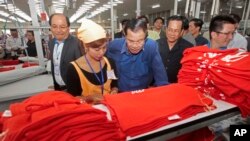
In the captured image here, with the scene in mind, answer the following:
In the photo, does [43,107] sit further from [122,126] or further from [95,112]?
[122,126]

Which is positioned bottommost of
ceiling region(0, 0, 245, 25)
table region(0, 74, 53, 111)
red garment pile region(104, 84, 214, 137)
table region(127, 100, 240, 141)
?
table region(0, 74, 53, 111)

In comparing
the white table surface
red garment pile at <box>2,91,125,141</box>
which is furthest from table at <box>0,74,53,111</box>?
red garment pile at <box>2,91,125,141</box>

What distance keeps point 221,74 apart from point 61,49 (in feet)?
5.36

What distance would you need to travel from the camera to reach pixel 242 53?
1188 millimetres

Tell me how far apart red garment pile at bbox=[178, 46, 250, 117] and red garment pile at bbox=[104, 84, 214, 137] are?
0.13 metres

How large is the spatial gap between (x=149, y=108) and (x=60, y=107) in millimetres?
405

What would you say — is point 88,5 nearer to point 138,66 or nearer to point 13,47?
point 13,47

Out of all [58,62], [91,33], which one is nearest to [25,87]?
[58,62]

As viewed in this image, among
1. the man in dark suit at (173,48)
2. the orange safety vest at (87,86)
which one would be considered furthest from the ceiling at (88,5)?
the orange safety vest at (87,86)

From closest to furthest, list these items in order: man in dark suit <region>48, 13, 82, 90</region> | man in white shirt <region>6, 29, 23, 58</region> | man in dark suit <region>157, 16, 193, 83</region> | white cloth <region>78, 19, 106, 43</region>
→ white cloth <region>78, 19, 106, 43</region> < man in dark suit <region>157, 16, 193, 83</region> < man in dark suit <region>48, 13, 82, 90</region> < man in white shirt <region>6, 29, 23, 58</region>

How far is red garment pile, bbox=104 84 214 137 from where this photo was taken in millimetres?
837

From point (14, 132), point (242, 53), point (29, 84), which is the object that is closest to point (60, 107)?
point (14, 132)

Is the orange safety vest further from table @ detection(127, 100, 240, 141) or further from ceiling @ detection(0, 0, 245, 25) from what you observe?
ceiling @ detection(0, 0, 245, 25)

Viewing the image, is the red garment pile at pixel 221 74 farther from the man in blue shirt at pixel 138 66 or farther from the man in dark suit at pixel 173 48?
the man in dark suit at pixel 173 48
